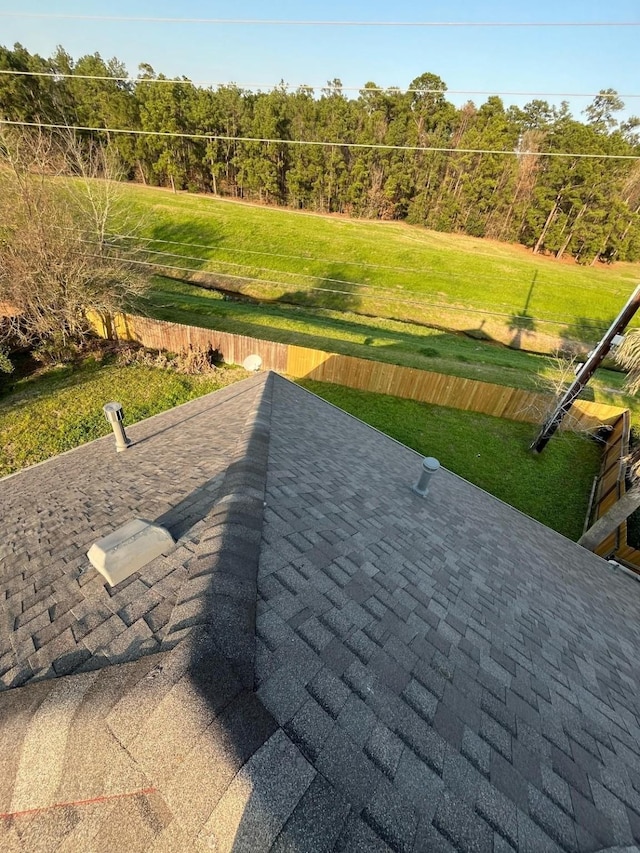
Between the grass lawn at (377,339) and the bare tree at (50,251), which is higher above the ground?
the bare tree at (50,251)

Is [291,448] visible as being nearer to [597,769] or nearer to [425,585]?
[425,585]

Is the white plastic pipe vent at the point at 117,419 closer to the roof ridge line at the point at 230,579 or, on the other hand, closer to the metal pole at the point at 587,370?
the roof ridge line at the point at 230,579

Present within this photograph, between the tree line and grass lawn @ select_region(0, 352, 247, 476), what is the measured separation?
44693 millimetres

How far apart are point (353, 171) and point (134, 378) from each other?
164 ft

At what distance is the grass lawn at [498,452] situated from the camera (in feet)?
45.5

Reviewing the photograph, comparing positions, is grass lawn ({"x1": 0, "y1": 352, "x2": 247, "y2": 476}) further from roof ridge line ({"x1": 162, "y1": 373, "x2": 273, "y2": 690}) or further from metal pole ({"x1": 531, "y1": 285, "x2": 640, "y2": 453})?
metal pole ({"x1": 531, "y1": 285, "x2": 640, "y2": 453})

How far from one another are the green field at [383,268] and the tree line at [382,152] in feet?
13.6

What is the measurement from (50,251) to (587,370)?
76.1 ft

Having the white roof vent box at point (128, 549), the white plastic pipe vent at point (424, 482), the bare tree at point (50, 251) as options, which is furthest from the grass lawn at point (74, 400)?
the white plastic pipe vent at point (424, 482)

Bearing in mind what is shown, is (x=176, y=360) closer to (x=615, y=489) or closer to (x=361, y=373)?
(x=361, y=373)

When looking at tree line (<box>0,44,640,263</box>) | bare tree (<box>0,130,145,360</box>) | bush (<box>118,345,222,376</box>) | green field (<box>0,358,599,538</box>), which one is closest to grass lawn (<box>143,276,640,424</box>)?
green field (<box>0,358,599,538</box>)

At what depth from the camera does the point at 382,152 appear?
49625 mm

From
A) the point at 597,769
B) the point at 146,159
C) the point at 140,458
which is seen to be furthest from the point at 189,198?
the point at 597,769

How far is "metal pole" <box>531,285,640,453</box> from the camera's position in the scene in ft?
36.1
